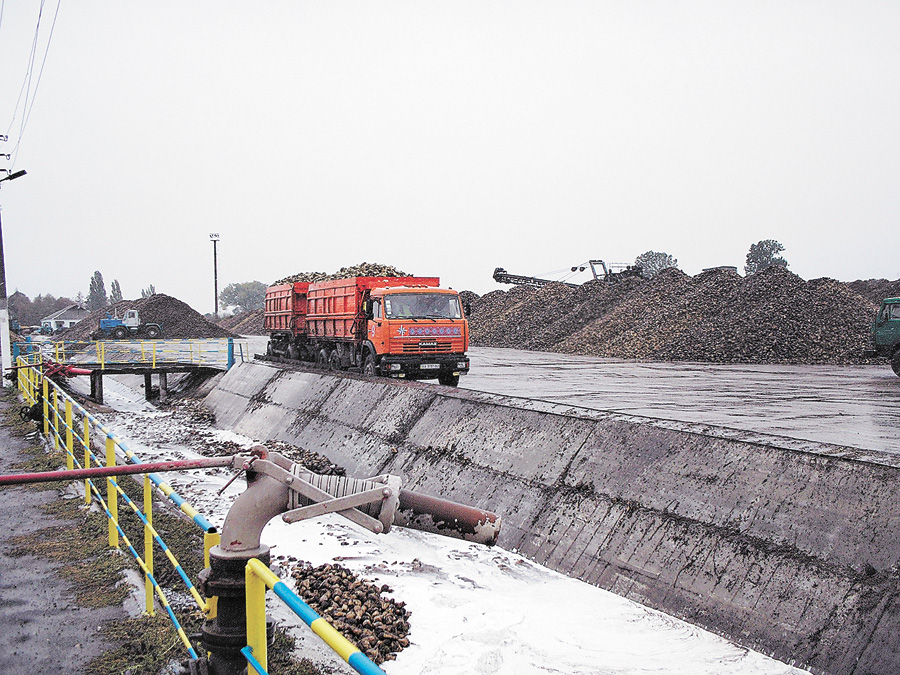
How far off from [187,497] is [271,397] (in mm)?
9741

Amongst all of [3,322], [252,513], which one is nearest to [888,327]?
[252,513]

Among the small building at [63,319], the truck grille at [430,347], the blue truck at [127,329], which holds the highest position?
the small building at [63,319]

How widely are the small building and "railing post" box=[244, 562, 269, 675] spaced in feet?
372

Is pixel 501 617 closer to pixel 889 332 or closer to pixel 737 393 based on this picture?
pixel 737 393

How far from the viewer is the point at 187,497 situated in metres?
12.4

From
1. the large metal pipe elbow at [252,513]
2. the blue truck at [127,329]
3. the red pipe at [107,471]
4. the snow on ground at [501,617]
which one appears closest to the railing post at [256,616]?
the large metal pipe elbow at [252,513]

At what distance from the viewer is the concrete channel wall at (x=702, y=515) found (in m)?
6.41

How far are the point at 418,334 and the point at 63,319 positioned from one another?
12143 cm

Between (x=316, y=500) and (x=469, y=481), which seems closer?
(x=316, y=500)

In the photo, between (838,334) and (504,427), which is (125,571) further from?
(838,334)

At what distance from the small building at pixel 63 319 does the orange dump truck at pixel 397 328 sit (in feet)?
314

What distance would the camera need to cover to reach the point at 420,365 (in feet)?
59.9

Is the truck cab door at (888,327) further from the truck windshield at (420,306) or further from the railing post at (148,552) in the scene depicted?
the railing post at (148,552)

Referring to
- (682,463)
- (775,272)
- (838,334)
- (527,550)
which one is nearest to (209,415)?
(527,550)
